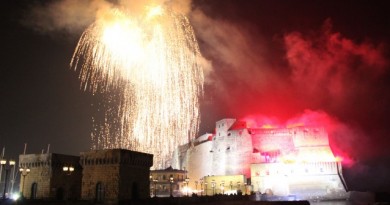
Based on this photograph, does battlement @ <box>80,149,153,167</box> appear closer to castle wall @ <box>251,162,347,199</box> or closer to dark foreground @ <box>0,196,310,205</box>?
dark foreground @ <box>0,196,310,205</box>

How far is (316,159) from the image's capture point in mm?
73875

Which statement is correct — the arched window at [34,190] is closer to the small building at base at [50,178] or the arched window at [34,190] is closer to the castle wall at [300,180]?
the small building at base at [50,178]

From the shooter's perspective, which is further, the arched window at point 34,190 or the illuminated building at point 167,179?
the illuminated building at point 167,179

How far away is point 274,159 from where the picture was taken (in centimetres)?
7381

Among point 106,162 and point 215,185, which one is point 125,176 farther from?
point 215,185

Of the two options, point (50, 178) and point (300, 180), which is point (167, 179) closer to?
point (300, 180)

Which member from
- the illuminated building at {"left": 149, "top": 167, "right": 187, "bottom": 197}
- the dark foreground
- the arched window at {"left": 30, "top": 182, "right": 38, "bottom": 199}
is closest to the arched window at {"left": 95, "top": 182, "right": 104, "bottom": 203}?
the dark foreground

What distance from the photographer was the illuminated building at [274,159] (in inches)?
2694

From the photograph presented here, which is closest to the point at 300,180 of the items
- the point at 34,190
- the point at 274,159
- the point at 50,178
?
the point at 274,159

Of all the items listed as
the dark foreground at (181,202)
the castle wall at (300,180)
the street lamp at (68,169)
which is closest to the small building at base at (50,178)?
the street lamp at (68,169)

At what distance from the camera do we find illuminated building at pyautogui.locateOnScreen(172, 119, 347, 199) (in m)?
68.4

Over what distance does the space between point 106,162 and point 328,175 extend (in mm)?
49053

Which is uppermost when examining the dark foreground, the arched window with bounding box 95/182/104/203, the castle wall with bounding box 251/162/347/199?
the castle wall with bounding box 251/162/347/199

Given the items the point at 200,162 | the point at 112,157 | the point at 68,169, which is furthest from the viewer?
the point at 200,162
